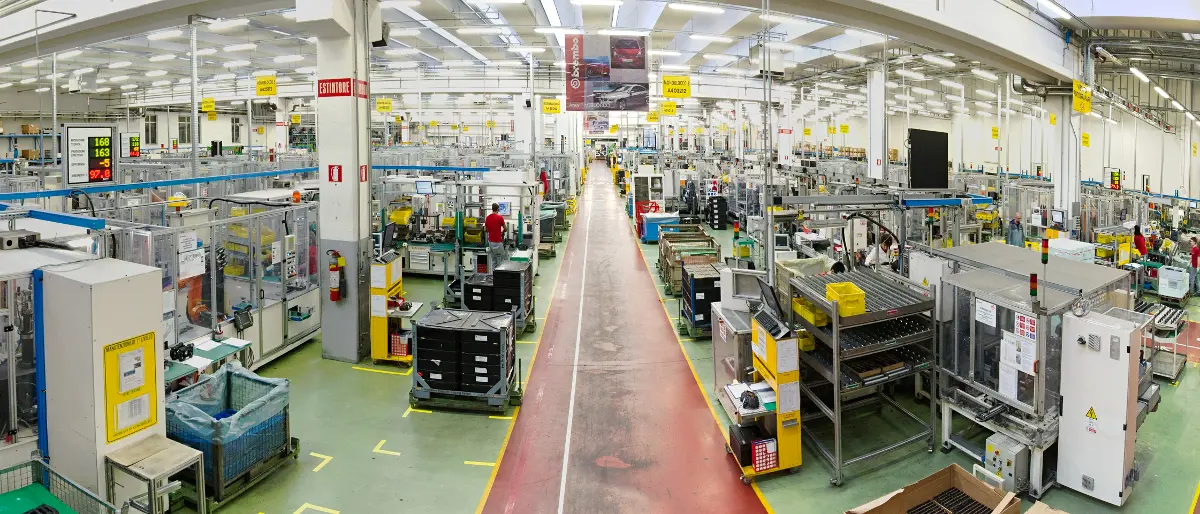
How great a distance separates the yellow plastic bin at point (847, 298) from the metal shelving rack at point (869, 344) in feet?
0.17

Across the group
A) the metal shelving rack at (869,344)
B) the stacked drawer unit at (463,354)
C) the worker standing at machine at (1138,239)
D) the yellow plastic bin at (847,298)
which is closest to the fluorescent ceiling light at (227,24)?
the stacked drawer unit at (463,354)

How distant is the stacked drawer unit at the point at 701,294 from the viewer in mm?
9703

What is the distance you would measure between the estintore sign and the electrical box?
26.2 ft

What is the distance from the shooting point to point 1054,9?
1025 centimetres

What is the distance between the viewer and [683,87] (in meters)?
15.9

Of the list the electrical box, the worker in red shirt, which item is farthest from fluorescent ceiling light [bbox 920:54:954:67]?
the electrical box

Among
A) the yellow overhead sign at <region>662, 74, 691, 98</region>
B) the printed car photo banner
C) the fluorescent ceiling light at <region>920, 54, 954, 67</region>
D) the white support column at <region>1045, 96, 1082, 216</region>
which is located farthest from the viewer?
the yellow overhead sign at <region>662, 74, 691, 98</region>

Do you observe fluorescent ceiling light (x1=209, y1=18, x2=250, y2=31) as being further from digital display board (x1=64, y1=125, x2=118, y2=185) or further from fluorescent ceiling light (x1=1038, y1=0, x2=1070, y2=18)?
fluorescent ceiling light (x1=1038, y1=0, x2=1070, y2=18)

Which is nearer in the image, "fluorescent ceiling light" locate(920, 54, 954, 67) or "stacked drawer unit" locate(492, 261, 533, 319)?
"stacked drawer unit" locate(492, 261, 533, 319)

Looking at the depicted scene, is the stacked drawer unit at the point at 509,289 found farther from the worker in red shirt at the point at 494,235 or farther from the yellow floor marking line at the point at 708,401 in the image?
the yellow floor marking line at the point at 708,401

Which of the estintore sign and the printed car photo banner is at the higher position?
the printed car photo banner

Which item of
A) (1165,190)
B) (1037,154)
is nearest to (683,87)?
(1165,190)

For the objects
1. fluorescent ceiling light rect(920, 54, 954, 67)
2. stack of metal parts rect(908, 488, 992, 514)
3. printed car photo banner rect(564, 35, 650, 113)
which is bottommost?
stack of metal parts rect(908, 488, 992, 514)

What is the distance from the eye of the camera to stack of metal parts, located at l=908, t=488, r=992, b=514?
15.0 feet
